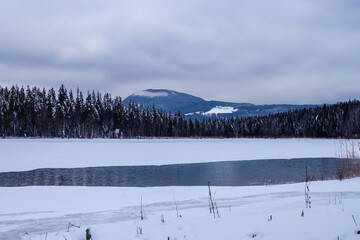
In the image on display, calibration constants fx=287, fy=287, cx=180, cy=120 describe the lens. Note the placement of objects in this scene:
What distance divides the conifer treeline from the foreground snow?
65.9 metres

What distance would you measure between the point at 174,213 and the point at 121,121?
8127cm

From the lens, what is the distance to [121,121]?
8688 cm

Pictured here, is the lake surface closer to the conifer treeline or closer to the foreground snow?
the foreground snow

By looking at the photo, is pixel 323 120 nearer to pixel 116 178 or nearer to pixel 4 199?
pixel 116 178

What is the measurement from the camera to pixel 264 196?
10.0m

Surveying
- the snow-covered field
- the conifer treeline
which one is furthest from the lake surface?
the conifer treeline

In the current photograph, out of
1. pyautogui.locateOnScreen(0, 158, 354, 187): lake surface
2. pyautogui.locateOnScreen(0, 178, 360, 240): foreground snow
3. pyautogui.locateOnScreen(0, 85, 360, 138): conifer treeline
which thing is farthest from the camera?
pyautogui.locateOnScreen(0, 85, 360, 138): conifer treeline

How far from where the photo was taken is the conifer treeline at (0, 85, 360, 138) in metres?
74.1

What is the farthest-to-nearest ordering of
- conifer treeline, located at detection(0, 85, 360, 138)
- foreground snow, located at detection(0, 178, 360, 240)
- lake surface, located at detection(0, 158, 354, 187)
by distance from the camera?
conifer treeline, located at detection(0, 85, 360, 138), lake surface, located at detection(0, 158, 354, 187), foreground snow, located at detection(0, 178, 360, 240)

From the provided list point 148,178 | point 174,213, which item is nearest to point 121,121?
point 148,178

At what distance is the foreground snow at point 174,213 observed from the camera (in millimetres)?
5324

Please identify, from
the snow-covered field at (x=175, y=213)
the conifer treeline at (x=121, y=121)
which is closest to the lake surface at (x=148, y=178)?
the snow-covered field at (x=175, y=213)

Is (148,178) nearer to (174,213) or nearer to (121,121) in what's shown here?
(174,213)

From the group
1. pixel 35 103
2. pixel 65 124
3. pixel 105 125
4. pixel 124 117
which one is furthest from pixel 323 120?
pixel 35 103
